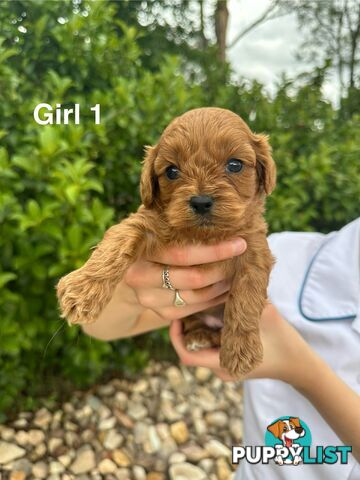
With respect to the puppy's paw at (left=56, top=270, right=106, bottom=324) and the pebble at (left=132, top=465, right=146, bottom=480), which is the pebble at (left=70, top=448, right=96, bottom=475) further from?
the puppy's paw at (left=56, top=270, right=106, bottom=324)

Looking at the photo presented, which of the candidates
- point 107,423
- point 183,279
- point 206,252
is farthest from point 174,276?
point 107,423

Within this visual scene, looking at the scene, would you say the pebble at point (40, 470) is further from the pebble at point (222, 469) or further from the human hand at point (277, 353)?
the human hand at point (277, 353)

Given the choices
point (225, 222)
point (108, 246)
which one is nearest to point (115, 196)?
point (108, 246)

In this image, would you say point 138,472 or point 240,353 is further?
point 138,472

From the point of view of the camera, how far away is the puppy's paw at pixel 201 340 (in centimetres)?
186

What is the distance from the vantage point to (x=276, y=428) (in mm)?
2016

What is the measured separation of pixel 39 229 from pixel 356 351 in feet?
5.29

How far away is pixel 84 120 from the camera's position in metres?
2.81

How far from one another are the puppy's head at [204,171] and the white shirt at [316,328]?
2.89ft

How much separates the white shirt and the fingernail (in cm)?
80

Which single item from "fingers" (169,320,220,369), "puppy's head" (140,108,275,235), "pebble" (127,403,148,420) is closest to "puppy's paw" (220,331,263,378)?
"fingers" (169,320,220,369)

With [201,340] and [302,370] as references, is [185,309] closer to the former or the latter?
[201,340]

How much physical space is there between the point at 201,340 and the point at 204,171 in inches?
30.7

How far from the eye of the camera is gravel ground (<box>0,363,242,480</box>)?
296 centimetres
